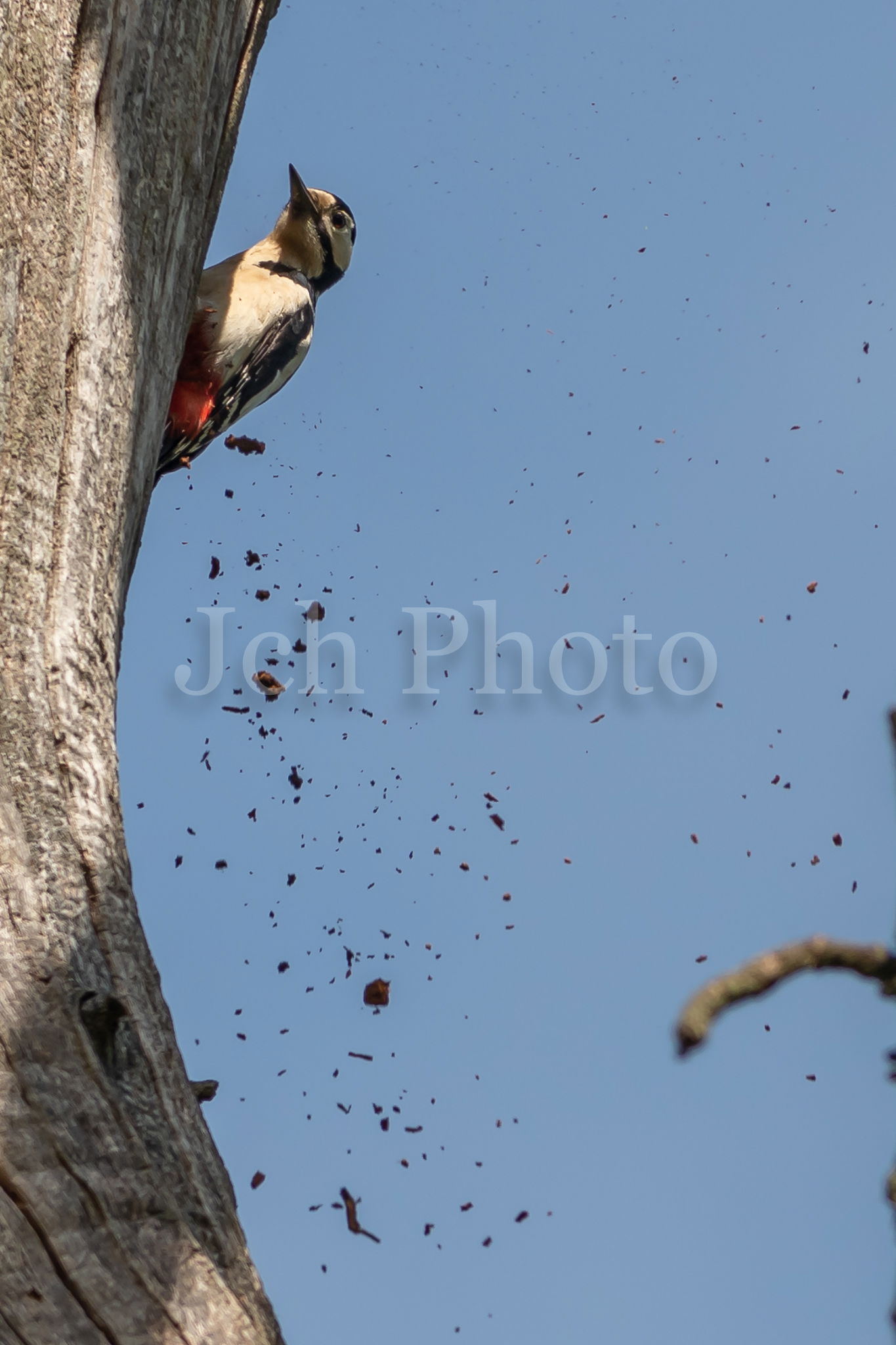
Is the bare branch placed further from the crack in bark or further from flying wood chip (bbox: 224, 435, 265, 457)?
flying wood chip (bbox: 224, 435, 265, 457)

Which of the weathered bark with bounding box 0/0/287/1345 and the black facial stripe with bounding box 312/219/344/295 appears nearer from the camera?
the weathered bark with bounding box 0/0/287/1345

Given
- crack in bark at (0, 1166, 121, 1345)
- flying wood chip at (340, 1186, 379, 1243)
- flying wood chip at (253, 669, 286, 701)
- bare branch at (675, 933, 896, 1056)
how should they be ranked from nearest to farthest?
bare branch at (675, 933, 896, 1056), crack in bark at (0, 1166, 121, 1345), flying wood chip at (340, 1186, 379, 1243), flying wood chip at (253, 669, 286, 701)

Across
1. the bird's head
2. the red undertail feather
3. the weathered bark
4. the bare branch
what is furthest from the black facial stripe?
the bare branch

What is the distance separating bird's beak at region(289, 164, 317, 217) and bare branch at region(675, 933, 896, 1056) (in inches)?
240

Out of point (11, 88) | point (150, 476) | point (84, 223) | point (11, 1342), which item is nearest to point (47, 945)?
point (11, 1342)

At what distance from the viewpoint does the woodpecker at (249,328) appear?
4.56 metres

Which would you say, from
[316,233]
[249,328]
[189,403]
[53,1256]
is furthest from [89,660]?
[316,233]

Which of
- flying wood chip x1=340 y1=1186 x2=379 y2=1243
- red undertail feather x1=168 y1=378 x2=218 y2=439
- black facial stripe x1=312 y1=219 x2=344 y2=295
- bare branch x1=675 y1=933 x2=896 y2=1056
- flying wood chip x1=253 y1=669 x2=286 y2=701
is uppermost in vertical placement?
black facial stripe x1=312 y1=219 x2=344 y2=295

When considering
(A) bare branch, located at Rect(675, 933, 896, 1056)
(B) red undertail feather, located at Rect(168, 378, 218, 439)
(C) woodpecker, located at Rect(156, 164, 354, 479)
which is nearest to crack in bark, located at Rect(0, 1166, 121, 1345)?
(A) bare branch, located at Rect(675, 933, 896, 1056)

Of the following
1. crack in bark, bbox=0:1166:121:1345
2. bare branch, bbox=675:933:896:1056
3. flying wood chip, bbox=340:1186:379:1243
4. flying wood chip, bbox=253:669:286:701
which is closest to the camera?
bare branch, bbox=675:933:896:1056

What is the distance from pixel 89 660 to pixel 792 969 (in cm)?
186

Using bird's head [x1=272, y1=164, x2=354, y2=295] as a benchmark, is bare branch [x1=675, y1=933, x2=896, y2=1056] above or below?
below

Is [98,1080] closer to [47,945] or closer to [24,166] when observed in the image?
[47,945]

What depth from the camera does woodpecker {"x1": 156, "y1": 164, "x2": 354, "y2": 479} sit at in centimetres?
456
